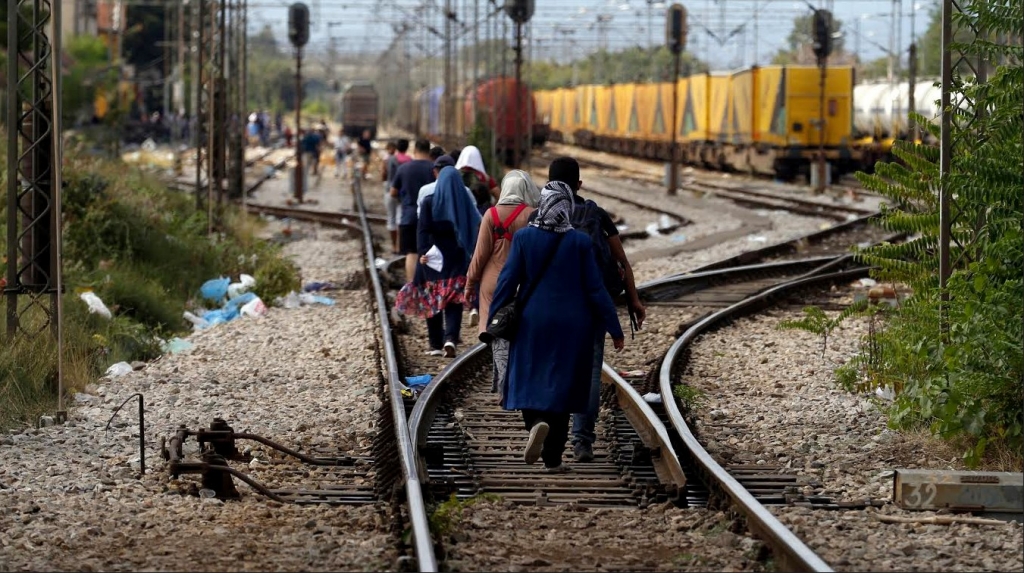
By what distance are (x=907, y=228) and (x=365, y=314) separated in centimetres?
666

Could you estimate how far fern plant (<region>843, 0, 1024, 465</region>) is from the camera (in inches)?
337

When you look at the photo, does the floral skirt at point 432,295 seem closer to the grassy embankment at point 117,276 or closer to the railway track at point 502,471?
the railway track at point 502,471

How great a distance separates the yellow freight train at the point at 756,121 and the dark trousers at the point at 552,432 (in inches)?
1170

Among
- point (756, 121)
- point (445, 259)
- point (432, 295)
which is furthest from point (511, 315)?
point (756, 121)

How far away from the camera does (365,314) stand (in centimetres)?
1611

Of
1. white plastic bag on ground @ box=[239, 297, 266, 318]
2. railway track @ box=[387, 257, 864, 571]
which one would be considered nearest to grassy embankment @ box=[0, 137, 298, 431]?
white plastic bag on ground @ box=[239, 297, 266, 318]

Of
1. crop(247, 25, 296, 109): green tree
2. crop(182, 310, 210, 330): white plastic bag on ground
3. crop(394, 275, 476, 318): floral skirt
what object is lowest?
crop(182, 310, 210, 330): white plastic bag on ground

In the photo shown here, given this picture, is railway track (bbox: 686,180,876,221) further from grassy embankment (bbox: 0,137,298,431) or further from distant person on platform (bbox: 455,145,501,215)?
distant person on platform (bbox: 455,145,501,215)

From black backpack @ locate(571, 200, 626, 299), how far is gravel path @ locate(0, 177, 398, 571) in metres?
1.79

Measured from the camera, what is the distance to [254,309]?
54.3 feet

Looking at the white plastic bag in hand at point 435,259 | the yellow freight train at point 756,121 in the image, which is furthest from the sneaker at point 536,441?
the yellow freight train at point 756,121

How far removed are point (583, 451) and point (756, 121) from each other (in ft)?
117

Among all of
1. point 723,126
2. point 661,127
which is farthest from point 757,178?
point 661,127

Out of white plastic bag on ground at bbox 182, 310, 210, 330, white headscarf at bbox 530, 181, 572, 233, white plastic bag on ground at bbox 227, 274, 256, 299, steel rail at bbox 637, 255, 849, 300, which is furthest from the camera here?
white plastic bag on ground at bbox 227, 274, 256, 299
